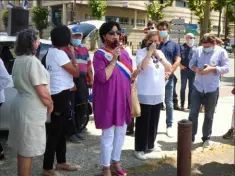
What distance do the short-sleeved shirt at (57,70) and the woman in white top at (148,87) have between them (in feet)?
3.60

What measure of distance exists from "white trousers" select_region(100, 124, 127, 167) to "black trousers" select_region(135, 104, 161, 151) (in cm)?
70

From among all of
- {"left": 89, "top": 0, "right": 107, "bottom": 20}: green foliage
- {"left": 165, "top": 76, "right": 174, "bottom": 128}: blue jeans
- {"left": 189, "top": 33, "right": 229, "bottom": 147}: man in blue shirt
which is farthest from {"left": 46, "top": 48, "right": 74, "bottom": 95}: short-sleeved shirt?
{"left": 89, "top": 0, "right": 107, "bottom": 20}: green foliage

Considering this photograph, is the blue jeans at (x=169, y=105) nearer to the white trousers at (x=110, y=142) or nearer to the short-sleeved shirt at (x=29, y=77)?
the white trousers at (x=110, y=142)

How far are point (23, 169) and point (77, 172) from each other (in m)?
0.99

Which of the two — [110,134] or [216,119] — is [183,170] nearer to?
[110,134]

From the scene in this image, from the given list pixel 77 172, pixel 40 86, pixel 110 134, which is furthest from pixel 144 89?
pixel 40 86

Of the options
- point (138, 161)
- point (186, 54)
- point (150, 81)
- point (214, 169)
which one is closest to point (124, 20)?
point (186, 54)

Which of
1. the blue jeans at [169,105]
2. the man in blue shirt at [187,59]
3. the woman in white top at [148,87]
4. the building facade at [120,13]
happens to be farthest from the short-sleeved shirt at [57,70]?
the building facade at [120,13]

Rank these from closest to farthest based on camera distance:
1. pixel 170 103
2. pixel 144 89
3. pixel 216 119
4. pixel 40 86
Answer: pixel 40 86 → pixel 144 89 → pixel 170 103 → pixel 216 119

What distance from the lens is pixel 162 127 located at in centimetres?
688

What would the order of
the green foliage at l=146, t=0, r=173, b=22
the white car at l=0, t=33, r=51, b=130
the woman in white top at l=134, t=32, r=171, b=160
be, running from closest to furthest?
the woman in white top at l=134, t=32, r=171, b=160, the white car at l=0, t=33, r=51, b=130, the green foliage at l=146, t=0, r=173, b=22

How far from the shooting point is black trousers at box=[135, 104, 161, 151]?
16.1 feet

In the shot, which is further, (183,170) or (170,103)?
(170,103)

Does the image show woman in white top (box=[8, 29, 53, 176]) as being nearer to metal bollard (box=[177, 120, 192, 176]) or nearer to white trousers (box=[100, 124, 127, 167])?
white trousers (box=[100, 124, 127, 167])
